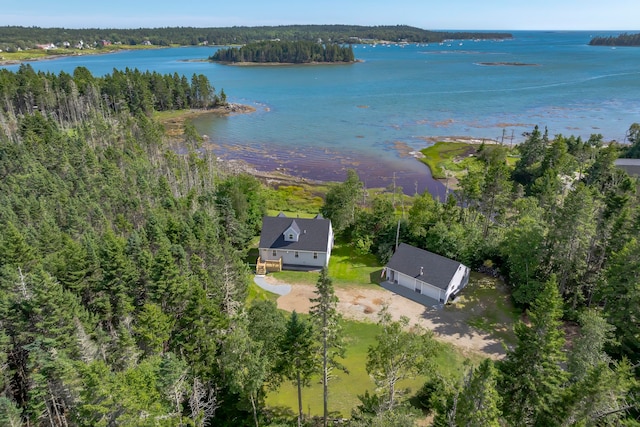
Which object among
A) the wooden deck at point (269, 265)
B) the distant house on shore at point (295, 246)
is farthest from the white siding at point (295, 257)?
the wooden deck at point (269, 265)

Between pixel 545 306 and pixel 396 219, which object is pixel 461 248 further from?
pixel 545 306

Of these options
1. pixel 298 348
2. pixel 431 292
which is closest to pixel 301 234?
pixel 431 292

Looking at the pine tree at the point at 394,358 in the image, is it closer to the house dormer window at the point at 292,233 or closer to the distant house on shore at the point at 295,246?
the distant house on shore at the point at 295,246

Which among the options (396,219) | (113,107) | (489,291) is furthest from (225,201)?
(113,107)

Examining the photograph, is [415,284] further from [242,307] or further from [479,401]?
[479,401]

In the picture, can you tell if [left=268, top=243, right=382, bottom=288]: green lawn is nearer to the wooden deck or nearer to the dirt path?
the wooden deck

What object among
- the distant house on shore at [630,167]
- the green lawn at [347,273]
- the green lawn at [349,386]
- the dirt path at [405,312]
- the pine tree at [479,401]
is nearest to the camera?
the pine tree at [479,401]

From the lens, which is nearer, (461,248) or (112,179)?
(461,248)
